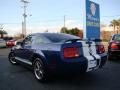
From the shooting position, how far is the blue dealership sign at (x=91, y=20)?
45.0 feet

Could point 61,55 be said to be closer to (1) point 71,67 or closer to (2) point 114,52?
(1) point 71,67

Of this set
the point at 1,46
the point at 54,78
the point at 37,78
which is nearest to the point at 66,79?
the point at 54,78

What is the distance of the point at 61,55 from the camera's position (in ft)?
17.3

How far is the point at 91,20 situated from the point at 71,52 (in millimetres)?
9378

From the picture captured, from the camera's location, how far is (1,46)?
23781 mm

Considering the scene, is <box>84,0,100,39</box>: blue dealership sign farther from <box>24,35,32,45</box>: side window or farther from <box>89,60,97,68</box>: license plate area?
<box>89,60,97,68</box>: license plate area

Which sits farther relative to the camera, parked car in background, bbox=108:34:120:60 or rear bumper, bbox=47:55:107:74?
parked car in background, bbox=108:34:120:60

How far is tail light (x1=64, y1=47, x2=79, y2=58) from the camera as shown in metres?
5.29

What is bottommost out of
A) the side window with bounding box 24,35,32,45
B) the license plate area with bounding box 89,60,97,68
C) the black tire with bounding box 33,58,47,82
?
the black tire with bounding box 33,58,47,82

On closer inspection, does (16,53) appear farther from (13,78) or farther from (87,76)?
(87,76)

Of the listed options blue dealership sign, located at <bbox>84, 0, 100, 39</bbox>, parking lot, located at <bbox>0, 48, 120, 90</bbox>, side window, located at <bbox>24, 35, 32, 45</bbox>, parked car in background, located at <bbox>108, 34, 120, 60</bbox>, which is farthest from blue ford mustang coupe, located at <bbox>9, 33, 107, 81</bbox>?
blue dealership sign, located at <bbox>84, 0, 100, 39</bbox>

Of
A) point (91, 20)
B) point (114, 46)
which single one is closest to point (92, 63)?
point (114, 46)

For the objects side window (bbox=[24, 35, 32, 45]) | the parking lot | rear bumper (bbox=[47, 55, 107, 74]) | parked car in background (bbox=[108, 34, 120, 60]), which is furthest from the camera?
parked car in background (bbox=[108, 34, 120, 60])

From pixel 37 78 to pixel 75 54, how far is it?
61.3 inches
